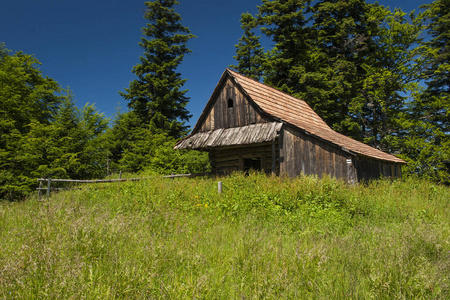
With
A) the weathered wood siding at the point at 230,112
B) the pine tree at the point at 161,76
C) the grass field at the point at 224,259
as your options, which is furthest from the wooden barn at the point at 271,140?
the pine tree at the point at 161,76

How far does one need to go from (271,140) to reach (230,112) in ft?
13.2

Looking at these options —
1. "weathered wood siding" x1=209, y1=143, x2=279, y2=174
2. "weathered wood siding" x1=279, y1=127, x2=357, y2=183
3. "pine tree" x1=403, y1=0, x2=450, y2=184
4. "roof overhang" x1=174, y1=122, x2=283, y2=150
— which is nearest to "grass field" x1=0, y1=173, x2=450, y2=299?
"weathered wood siding" x1=279, y1=127, x2=357, y2=183

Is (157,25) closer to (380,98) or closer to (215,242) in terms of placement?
(380,98)

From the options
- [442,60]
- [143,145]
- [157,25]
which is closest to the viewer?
[442,60]

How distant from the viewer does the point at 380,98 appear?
23.6 m

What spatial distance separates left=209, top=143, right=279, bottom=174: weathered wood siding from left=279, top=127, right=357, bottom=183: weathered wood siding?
1052 millimetres

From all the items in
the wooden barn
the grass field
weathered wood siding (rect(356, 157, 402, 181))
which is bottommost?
the grass field

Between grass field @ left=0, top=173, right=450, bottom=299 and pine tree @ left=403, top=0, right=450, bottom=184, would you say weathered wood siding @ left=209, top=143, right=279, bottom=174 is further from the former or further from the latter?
pine tree @ left=403, top=0, right=450, bottom=184

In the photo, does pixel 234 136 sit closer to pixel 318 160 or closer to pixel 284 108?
pixel 284 108

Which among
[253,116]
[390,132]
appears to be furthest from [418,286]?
[390,132]

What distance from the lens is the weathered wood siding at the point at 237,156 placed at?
14312 millimetres

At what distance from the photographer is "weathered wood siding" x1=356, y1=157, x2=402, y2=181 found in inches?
460

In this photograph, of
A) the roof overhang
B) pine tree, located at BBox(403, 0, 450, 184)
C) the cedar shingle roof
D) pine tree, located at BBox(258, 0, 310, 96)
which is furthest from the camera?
A: pine tree, located at BBox(258, 0, 310, 96)

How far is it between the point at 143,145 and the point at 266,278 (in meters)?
22.9
